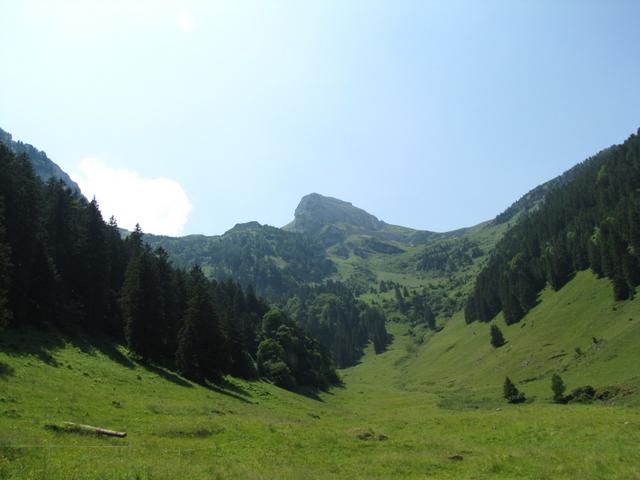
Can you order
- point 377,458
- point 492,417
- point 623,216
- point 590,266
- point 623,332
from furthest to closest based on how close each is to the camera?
1. point 590,266
2. point 623,216
3. point 623,332
4. point 492,417
5. point 377,458

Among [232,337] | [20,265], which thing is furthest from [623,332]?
[20,265]

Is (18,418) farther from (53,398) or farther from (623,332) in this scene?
(623,332)

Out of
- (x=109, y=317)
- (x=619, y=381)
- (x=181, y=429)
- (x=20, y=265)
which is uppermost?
(x=20, y=265)

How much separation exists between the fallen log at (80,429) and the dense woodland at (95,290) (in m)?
23.8

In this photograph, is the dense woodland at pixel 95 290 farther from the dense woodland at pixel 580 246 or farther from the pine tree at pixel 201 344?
the dense woodland at pixel 580 246

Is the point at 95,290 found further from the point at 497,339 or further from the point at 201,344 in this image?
the point at 497,339

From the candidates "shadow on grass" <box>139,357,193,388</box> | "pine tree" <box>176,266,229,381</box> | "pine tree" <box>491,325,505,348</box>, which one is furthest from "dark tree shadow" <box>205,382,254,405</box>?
"pine tree" <box>491,325,505,348</box>

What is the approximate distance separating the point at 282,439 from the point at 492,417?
71.3ft

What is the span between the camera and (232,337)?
8294 centimetres

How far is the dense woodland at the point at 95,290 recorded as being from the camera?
5688cm

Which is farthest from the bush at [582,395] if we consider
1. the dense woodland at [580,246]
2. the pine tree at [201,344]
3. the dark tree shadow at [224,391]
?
the pine tree at [201,344]

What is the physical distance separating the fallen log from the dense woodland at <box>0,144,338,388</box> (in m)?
23.8

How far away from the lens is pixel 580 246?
138000 millimetres

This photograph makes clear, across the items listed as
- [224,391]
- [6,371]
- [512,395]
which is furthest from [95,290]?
[512,395]
